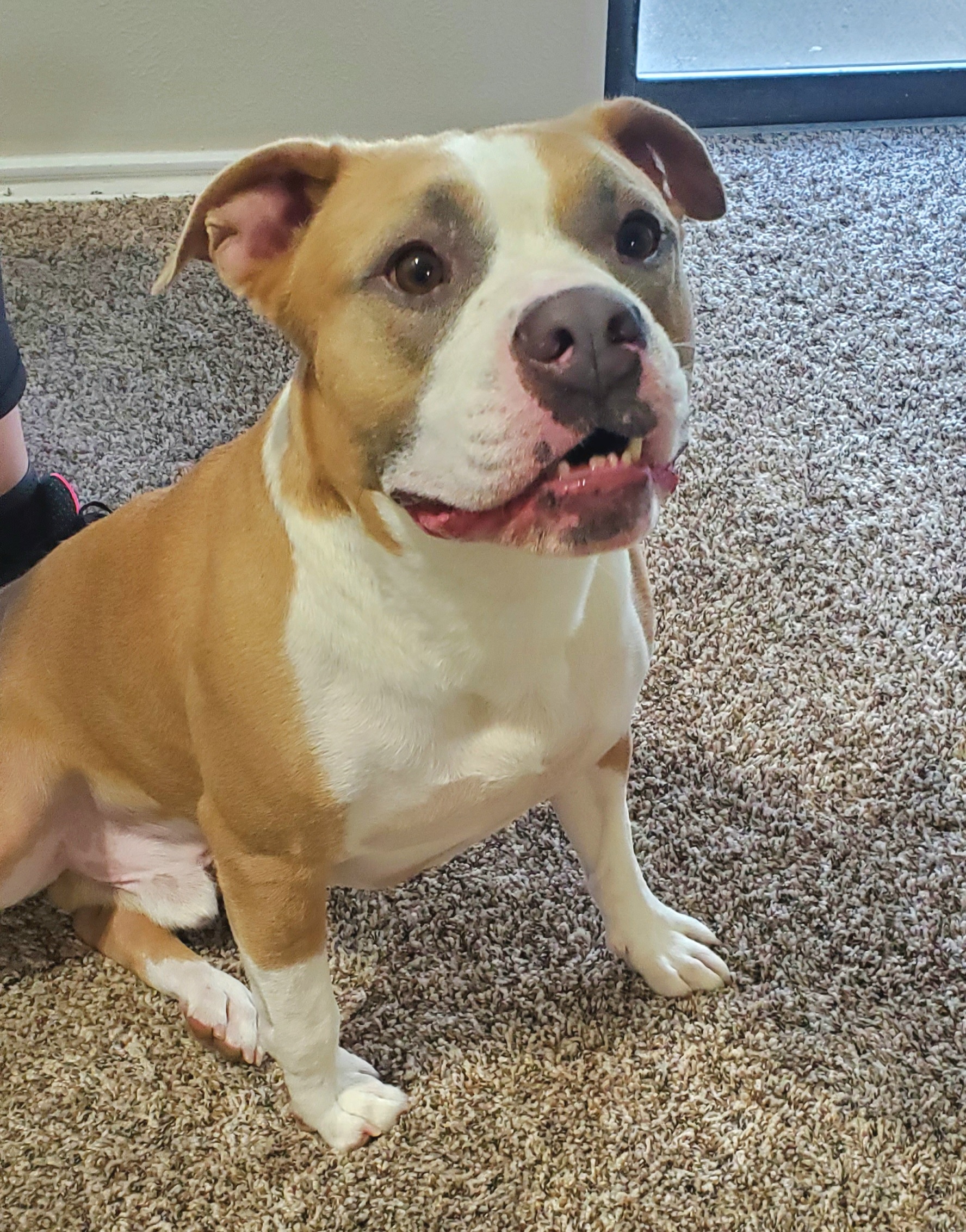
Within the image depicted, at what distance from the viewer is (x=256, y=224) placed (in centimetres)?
104

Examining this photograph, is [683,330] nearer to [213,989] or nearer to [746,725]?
[746,725]

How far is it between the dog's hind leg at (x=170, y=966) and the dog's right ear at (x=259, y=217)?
82cm

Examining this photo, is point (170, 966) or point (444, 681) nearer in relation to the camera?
point (444, 681)

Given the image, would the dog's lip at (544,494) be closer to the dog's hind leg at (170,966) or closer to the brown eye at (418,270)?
the brown eye at (418,270)

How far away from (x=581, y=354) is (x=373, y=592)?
1.04ft

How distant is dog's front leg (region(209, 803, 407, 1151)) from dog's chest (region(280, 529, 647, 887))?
68 mm

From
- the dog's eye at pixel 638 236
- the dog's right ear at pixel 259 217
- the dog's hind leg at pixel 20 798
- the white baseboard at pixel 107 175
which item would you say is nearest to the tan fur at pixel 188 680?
the dog's hind leg at pixel 20 798

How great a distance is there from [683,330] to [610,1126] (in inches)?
34.7

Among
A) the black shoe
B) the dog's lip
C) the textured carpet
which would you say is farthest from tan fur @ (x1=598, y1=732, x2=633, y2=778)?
the black shoe

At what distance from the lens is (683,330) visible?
105 centimetres

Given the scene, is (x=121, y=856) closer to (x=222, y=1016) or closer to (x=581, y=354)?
(x=222, y=1016)

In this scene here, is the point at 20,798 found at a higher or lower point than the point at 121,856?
higher

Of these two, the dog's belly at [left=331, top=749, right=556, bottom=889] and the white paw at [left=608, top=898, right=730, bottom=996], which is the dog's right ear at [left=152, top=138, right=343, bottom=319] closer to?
the dog's belly at [left=331, top=749, right=556, bottom=889]

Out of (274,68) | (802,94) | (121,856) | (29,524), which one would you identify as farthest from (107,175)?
(121,856)
